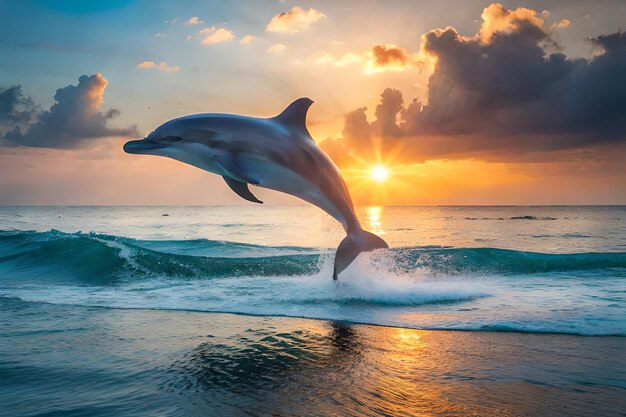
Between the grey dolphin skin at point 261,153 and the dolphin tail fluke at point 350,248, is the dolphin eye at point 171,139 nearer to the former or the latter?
the grey dolphin skin at point 261,153

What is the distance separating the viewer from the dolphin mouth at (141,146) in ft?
20.0

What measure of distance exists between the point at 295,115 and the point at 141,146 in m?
2.34

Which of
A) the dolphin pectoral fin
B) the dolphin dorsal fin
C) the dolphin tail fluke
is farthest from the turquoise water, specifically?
the dolphin dorsal fin

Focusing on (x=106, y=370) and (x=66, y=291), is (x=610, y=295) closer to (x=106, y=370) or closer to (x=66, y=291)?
(x=106, y=370)

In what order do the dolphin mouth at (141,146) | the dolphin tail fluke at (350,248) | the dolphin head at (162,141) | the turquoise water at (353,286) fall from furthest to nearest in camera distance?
the turquoise water at (353,286)
the dolphin tail fluke at (350,248)
the dolphin head at (162,141)
the dolphin mouth at (141,146)

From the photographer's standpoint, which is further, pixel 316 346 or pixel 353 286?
pixel 353 286

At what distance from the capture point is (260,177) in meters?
6.61

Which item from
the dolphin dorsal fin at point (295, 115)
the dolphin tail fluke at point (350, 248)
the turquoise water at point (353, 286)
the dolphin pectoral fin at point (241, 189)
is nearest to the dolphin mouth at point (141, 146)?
the dolphin pectoral fin at point (241, 189)

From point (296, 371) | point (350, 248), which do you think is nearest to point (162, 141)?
point (296, 371)

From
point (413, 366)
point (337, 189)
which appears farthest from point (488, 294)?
point (413, 366)

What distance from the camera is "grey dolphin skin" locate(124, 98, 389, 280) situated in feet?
20.6

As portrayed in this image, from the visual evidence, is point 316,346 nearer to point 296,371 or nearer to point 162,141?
point 296,371

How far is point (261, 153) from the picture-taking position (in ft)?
21.7

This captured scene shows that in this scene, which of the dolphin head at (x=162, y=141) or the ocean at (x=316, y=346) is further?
the dolphin head at (x=162, y=141)
